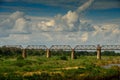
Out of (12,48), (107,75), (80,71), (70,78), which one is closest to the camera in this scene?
(70,78)

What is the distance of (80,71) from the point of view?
4638cm

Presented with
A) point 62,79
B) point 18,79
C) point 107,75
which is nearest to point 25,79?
point 18,79

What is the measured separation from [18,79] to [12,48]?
343 feet

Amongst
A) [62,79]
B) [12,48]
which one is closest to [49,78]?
[62,79]

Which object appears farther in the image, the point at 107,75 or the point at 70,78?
the point at 107,75

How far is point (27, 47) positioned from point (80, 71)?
8280cm

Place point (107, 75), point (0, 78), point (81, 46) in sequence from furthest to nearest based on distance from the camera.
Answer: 1. point (81, 46)
2. point (107, 75)
3. point (0, 78)

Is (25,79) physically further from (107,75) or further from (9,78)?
(107,75)

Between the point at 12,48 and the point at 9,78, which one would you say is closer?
the point at 9,78

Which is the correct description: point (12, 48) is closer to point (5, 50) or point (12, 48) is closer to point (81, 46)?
point (5, 50)

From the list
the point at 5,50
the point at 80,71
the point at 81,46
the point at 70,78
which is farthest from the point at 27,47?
the point at 70,78

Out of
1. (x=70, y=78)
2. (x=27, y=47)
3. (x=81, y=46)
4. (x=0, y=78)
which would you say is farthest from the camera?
(x=27, y=47)

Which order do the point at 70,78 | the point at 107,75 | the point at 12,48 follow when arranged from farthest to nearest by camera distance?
the point at 12,48, the point at 107,75, the point at 70,78

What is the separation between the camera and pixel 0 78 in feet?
113
